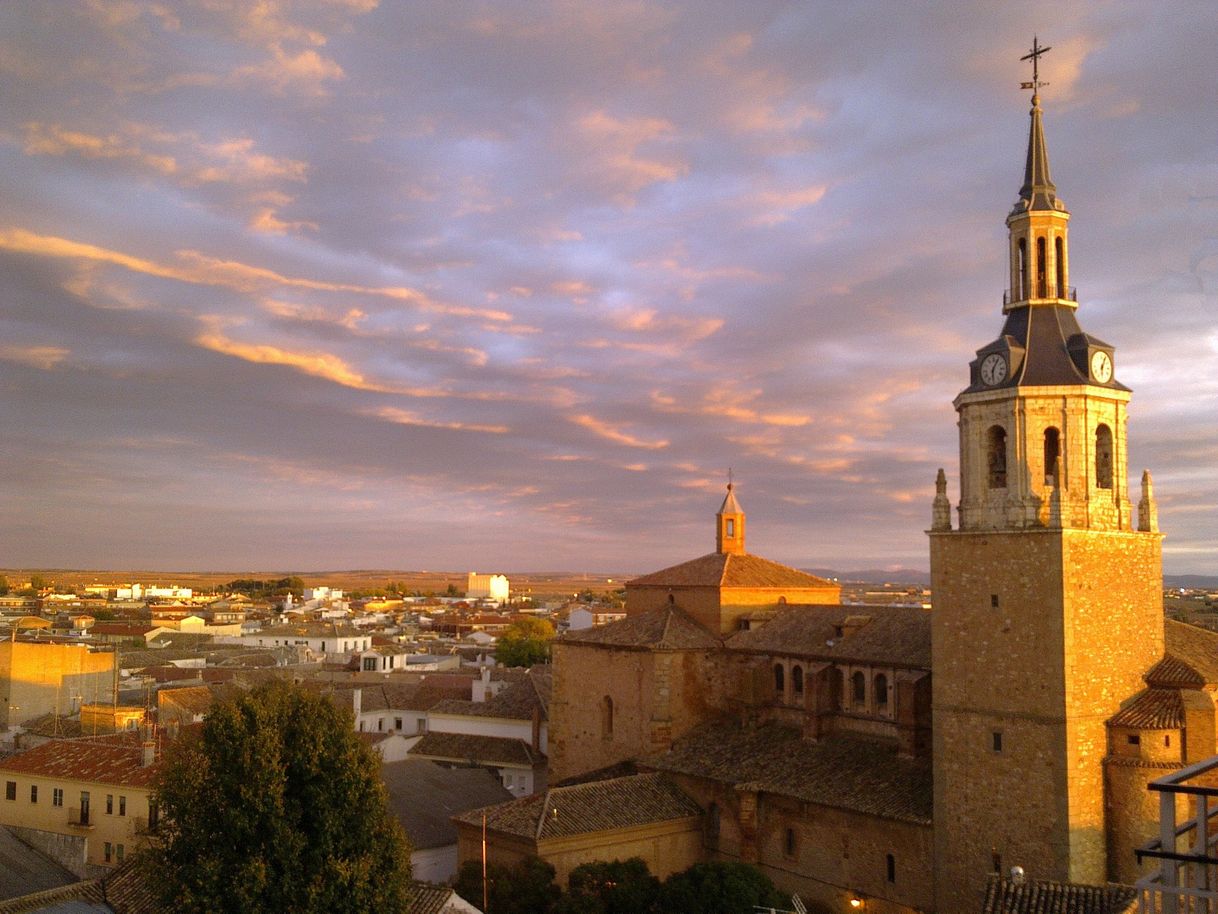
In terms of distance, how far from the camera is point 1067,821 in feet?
67.5

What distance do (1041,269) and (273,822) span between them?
19767 mm

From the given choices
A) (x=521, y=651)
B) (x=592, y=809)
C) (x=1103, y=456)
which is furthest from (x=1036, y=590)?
(x=521, y=651)

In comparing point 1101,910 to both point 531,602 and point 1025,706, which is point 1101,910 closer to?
point 1025,706

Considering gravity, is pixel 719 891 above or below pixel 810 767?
below

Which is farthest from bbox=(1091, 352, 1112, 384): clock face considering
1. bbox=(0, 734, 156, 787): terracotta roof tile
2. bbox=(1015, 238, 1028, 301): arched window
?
bbox=(0, 734, 156, 787): terracotta roof tile

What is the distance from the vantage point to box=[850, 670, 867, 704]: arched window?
1114 inches

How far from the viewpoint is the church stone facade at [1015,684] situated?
21000mm

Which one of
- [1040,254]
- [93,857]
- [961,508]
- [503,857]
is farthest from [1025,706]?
[93,857]

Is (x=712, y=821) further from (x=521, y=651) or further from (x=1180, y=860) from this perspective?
(x=521, y=651)

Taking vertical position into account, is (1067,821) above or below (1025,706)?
below

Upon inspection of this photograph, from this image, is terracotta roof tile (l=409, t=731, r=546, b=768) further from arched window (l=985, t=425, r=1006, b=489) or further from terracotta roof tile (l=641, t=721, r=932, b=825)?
arched window (l=985, t=425, r=1006, b=489)

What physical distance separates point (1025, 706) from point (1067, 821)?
7.48ft

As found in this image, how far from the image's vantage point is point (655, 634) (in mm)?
33219

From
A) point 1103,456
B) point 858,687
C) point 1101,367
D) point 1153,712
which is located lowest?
point 858,687
